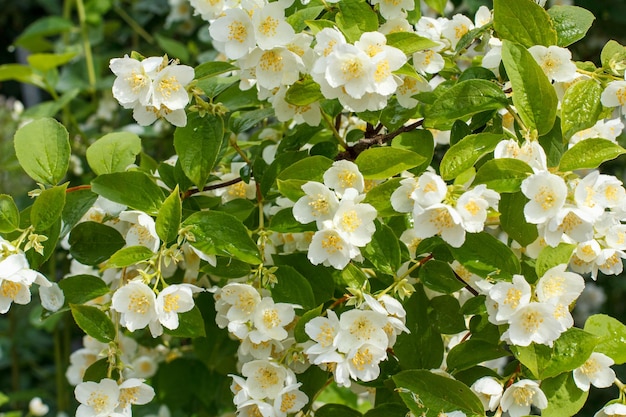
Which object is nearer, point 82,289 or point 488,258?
point 488,258

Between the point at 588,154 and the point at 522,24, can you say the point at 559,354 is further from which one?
the point at 522,24

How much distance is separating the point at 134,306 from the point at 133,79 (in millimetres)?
315

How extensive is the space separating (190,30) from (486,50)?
1711 mm

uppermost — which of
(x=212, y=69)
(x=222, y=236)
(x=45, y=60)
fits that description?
(x=212, y=69)

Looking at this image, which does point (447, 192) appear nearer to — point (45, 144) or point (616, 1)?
point (45, 144)

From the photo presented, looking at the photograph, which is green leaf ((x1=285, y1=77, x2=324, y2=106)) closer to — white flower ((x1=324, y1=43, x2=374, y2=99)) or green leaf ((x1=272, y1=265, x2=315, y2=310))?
white flower ((x1=324, y1=43, x2=374, y2=99))

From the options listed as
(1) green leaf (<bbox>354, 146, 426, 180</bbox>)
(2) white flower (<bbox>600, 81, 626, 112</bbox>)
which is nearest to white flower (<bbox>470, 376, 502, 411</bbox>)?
(1) green leaf (<bbox>354, 146, 426, 180</bbox>)

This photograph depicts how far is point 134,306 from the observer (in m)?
1.03

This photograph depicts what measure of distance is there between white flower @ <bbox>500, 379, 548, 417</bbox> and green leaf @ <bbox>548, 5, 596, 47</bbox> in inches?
19.5

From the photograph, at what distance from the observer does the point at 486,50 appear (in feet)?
4.02

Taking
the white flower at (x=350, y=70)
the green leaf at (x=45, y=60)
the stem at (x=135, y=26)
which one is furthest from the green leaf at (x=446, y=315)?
the stem at (x=135, y=26)

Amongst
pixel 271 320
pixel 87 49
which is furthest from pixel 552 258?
pixel 87 49

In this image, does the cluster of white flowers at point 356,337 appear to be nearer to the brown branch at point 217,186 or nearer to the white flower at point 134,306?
the white flower at point 134,306

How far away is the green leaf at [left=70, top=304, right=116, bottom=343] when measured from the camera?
1.10 m
